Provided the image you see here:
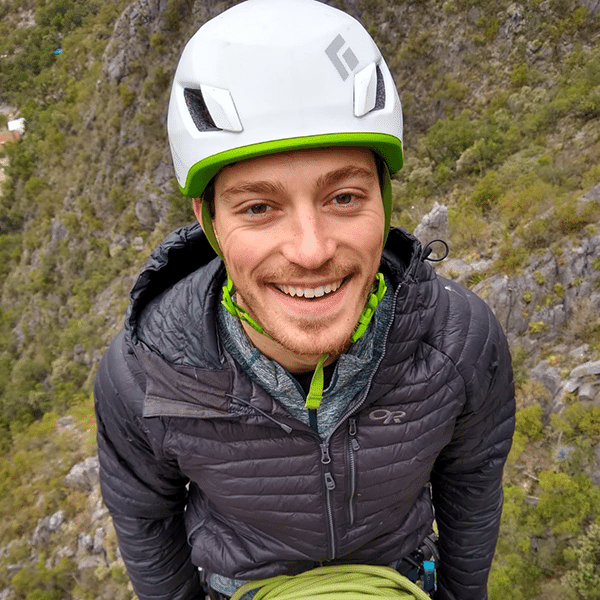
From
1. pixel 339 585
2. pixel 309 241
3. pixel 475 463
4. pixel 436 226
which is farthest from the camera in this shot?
pixel 436 226

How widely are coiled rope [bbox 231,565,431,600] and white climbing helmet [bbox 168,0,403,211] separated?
67.7 inches

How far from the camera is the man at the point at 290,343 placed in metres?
1.45

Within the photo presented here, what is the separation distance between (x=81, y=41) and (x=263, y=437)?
3842 cm

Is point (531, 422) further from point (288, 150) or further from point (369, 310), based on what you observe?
point (288, 150)

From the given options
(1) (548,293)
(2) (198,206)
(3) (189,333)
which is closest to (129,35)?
(1) (548,293)

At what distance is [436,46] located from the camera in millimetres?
17562

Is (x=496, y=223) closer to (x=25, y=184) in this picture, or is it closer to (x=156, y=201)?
(x=156, y=201)

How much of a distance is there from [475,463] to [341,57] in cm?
184

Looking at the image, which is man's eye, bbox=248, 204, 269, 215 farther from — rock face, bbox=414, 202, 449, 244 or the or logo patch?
rock face, bbox=414, 202, 449, 244

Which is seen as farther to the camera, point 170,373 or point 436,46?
point 436,46

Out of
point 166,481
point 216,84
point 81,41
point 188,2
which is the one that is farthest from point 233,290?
point 81,41

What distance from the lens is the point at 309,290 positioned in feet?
4.77

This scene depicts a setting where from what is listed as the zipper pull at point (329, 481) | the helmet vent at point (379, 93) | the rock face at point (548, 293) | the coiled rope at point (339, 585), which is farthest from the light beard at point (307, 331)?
the rock face at point (548, 293)

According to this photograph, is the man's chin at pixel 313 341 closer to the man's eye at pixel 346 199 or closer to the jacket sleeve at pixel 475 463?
the man's eye at pixel 346 199
